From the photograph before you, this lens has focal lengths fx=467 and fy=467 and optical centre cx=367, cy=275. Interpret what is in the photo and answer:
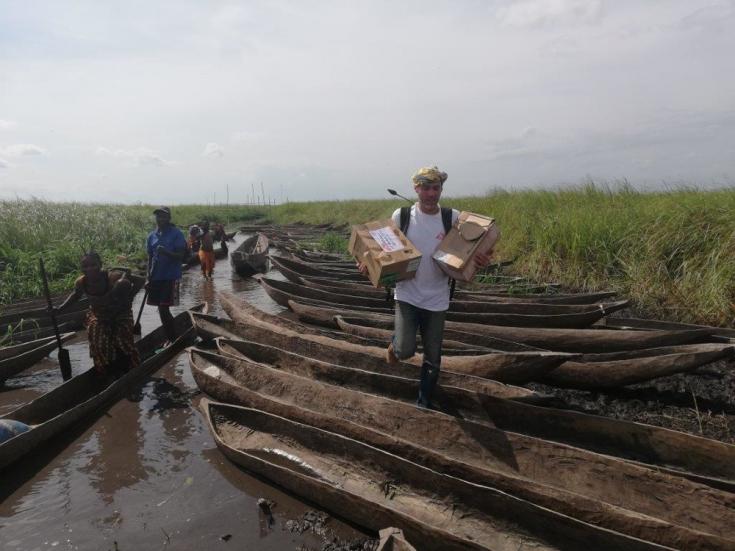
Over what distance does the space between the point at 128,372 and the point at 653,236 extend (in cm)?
772

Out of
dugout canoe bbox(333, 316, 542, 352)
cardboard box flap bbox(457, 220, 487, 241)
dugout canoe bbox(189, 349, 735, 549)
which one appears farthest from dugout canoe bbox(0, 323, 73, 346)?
cardboard box flap bbox(457, 220, 487, 241)

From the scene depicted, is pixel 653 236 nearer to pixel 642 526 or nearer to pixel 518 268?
pixel 518 268

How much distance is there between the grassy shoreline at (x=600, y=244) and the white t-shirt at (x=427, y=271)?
4254 millimetres

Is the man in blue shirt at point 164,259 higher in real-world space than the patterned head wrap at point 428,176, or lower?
lower

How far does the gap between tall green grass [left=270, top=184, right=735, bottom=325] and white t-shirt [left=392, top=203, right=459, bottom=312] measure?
426cm

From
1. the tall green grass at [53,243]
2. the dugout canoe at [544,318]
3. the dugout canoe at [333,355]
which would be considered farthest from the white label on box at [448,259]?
the tall green grass at [53,243]

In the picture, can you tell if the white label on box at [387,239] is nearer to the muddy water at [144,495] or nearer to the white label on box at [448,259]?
the white label on box at [448,259]

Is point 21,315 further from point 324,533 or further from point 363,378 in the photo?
point 324,533

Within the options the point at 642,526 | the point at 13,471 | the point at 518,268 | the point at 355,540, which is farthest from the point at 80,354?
the point at 518,268

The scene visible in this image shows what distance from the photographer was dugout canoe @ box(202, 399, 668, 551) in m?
2.57

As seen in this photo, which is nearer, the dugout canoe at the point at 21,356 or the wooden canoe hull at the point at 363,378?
the wooden canoe hull at the point at 363,378

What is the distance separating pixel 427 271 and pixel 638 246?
18.1 feet

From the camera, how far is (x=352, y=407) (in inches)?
169

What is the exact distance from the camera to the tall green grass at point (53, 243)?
10.3 metres
